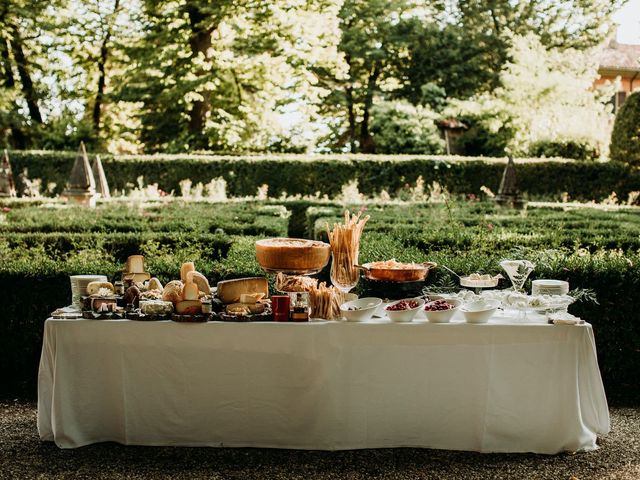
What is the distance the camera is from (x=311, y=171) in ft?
54.1

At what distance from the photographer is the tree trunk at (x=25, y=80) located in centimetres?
2112

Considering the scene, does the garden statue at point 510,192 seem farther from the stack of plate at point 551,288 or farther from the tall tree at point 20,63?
the tall tree at point 20,63

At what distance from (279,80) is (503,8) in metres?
10.2

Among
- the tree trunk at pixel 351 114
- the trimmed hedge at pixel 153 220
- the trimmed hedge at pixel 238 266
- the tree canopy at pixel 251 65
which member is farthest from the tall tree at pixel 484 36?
the trimmed hedge at pixel 238 266

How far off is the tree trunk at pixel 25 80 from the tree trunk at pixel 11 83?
0.28 meters

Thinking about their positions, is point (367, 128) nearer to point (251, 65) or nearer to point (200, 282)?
point (251, 65)

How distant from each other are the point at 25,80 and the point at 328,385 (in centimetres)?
2119

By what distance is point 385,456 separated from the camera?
3.83 metres

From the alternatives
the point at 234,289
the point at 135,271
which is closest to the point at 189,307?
the point at 234,289

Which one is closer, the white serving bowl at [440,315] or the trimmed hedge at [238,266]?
the white serving bowl at [440,315]

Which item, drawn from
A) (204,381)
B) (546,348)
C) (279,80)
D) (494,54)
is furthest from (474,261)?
(494,54)

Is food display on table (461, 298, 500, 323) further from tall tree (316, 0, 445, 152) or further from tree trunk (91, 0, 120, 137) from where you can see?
tall tree (316, 0, 445, 152)

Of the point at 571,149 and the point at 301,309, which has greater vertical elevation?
the point at 571,149

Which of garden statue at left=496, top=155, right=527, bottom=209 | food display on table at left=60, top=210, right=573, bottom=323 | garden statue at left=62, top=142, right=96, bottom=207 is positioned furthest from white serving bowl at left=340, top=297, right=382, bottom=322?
garden statue at left=496, top=155, right=527, bottom=209
